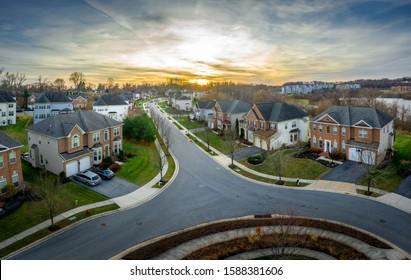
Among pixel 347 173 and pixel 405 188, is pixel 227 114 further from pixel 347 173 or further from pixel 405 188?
pixel 405 188

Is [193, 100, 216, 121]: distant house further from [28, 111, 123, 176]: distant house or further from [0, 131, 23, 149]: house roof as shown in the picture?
[0, 131, 23, 149]: house roof

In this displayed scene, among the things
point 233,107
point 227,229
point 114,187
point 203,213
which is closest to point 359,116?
point 203,213

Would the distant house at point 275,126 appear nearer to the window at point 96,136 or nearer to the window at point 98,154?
the window at point 98,154

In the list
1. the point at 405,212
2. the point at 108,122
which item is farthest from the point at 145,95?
the point at 405,212

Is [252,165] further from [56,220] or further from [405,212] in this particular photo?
[56,220]

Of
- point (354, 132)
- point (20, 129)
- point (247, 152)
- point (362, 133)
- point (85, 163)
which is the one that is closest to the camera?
point (85, 163)

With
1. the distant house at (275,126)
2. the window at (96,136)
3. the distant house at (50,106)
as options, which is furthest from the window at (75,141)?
the distant house at (275,126)


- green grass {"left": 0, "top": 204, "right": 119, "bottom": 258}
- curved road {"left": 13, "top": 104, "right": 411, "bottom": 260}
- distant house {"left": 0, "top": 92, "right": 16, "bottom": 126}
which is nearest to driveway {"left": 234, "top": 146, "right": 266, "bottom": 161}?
curved road {"left": 13, "top": 104, "right": 411, "bottom": 260}
